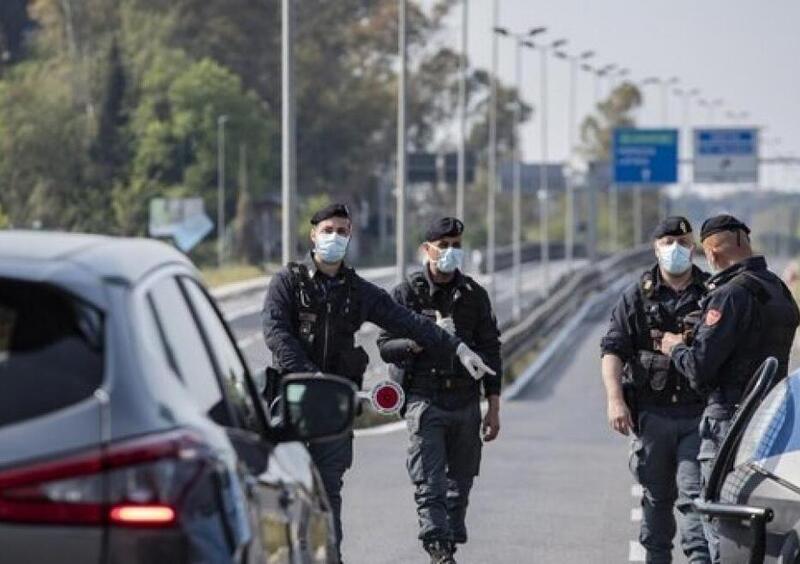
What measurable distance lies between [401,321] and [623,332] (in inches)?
39.5

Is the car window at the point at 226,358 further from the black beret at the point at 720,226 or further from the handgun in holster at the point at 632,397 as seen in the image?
the handgun in holster at the point at 632,397

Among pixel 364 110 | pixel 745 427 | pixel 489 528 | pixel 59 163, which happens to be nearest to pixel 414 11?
pixel 364 110

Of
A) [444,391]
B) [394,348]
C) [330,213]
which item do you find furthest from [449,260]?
[330,213]

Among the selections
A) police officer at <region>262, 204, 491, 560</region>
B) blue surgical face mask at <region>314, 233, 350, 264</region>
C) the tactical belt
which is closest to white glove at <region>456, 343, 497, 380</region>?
police officer at <region>262, 204, 491, 560</region>

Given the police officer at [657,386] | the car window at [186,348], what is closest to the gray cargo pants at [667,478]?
the police officer at [657,386]

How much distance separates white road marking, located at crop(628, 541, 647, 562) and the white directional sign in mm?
79831

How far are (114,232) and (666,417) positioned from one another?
85788 millimetres

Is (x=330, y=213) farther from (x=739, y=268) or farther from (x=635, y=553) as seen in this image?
(x=635, y=553)

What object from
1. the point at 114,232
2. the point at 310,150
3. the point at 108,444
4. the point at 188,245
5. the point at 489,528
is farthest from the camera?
the point at 310,150

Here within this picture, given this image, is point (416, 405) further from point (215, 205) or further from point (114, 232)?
point (215, 205)

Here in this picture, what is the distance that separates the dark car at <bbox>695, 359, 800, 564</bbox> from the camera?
652 cm

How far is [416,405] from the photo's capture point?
1142 centimetres

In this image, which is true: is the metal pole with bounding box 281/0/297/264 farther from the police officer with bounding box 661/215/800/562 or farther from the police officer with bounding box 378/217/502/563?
the police officer with bounding box 661/215/800/562

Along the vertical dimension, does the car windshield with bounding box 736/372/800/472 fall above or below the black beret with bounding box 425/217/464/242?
below
